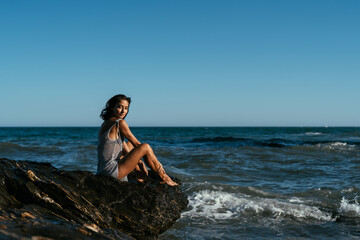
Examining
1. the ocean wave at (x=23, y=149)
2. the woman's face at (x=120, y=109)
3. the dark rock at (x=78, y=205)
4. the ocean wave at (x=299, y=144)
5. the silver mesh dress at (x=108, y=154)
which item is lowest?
the ocean wave at (x=23, y=149)

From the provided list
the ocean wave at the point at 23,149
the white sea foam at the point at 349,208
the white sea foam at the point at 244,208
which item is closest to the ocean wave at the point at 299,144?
the ocean wave at the point at 23,149

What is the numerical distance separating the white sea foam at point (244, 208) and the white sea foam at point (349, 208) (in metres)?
0.37

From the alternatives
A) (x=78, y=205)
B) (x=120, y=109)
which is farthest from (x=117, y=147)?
(x=78, y=205)

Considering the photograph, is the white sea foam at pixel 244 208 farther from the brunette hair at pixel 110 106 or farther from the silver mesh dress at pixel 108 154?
the brunette hair at pixel 110 106

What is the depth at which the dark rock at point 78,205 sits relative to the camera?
3166mm

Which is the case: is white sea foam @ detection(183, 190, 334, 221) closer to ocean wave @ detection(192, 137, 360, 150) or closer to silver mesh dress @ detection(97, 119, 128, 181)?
silver mesh dress @ detection(97, 119, 128, 181)

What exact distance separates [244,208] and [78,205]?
3.50m

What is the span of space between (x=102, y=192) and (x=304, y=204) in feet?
14.4

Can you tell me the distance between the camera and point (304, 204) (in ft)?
22.9

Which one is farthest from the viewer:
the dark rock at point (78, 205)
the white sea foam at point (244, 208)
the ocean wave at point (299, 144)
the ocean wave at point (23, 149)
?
the ocean wave at point (299, 144)

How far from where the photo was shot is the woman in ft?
17.1

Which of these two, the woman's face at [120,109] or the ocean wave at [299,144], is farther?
the ocean wave at [299,144]

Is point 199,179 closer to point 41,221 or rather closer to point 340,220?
point 340,220

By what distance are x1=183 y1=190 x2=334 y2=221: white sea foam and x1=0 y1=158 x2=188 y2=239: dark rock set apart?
1125 mm
